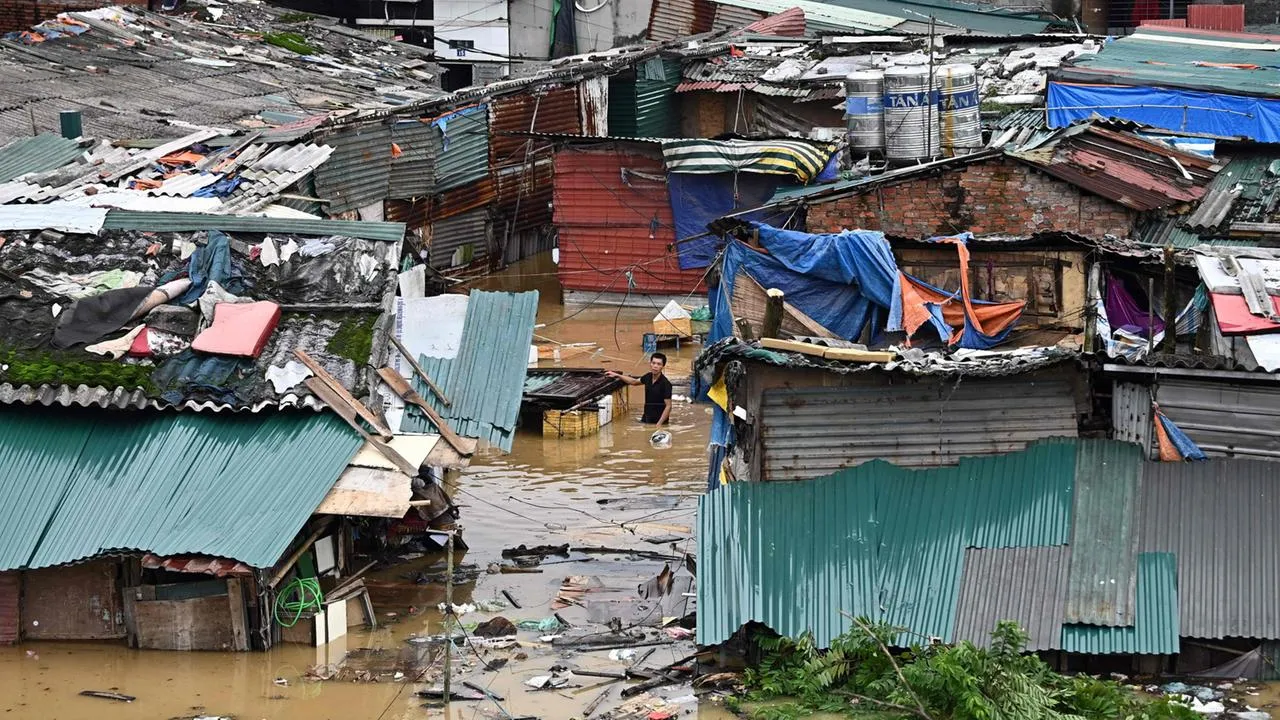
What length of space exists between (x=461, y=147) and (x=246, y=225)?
11115mm

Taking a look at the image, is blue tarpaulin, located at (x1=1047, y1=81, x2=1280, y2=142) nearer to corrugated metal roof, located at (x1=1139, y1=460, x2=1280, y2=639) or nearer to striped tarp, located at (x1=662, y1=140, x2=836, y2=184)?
striped tarp, located at (x1=662, y1=140, x2=836, y2=184)

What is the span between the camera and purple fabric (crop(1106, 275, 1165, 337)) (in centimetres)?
1298

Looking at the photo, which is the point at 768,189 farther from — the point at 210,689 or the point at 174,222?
the point at 210,689

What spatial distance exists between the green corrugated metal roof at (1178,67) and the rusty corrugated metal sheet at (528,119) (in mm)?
8688

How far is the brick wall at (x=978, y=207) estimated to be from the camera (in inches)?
658

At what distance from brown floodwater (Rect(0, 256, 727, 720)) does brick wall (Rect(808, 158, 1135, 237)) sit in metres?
3.07

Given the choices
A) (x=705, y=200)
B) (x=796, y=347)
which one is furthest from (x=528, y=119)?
(x=796, y=347)

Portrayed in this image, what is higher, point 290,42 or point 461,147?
point 290,42

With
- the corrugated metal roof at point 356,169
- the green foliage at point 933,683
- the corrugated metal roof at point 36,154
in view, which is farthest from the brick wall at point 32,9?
the green foliage at point 933,683

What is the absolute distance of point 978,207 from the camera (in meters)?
17.0

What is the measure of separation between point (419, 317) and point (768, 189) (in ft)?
32.5

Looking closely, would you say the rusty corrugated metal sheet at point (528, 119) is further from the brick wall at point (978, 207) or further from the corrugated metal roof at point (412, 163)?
the brick wall at point (978, 207)

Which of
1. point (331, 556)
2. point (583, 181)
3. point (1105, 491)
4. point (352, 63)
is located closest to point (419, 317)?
point (331, 556)

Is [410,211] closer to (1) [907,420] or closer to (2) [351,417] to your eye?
(2) [351,417]
